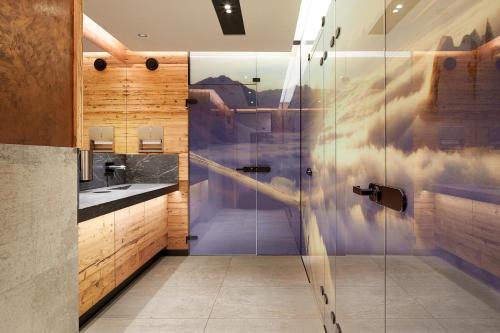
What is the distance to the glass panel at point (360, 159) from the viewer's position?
1341mm

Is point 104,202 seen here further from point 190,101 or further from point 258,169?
point 258,169

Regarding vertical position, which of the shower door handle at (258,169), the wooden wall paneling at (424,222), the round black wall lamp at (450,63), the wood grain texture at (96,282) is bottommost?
the wood grain texture at (96,282)

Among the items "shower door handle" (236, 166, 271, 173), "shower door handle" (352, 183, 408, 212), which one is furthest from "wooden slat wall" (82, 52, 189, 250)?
"shower door handle" (352, 183, 408, 212)

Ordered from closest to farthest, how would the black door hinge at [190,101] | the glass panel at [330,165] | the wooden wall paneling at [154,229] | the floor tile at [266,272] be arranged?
the glass panel at [330,165] → the floor tile at [266,272] → the wooden wall paneling at [154,229] → the black door hinge at [190,101]

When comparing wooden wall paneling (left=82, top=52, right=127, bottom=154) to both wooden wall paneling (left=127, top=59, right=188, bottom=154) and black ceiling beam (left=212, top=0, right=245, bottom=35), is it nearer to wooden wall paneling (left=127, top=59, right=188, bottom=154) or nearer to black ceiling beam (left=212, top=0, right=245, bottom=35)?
wooden wall paneling (left=127, top=59, right=188, bottom=154)

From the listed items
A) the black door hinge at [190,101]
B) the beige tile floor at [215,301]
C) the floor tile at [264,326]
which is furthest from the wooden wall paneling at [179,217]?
the floor tile at [264,326]

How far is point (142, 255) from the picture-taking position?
12.4 ft

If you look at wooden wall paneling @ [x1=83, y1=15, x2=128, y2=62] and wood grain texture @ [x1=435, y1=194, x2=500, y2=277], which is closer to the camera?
wood grain texture @ [x1=435, y1=194, x2=500, y2=277]

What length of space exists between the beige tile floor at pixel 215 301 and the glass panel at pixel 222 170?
55 cm

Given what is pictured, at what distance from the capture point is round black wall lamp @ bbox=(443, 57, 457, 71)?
73 cm

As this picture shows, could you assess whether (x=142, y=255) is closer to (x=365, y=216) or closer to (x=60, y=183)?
(x=60, y=183)

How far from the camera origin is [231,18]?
11.5ft

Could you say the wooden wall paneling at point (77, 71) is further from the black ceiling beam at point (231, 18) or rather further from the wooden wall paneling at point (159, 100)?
the wooden wall paneling at point (159, 100)

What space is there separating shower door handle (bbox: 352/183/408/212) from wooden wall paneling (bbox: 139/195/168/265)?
2962 mm
